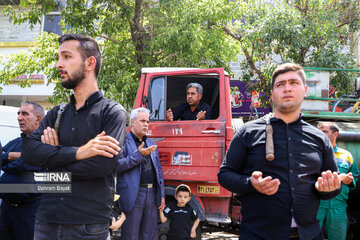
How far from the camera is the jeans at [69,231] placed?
2203 mm

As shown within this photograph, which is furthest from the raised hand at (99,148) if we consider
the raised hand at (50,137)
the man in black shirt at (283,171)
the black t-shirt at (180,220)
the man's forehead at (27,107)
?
the black t-shirt at (180,220)

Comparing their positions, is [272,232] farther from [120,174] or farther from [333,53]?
[333,53]

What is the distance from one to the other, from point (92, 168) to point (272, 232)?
1.13 m

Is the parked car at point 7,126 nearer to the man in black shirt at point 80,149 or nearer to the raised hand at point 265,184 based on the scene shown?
the man in black shirt at point 80,149

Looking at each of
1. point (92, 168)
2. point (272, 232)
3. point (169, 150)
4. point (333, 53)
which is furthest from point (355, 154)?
point (333, 53)

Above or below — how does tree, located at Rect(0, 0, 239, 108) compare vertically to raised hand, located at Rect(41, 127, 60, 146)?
above

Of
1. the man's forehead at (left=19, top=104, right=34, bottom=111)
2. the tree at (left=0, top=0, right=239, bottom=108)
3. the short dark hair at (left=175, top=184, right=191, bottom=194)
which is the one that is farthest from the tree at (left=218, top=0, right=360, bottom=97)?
the man's forehead at (left=19, top=104, right=34, bottom=111)

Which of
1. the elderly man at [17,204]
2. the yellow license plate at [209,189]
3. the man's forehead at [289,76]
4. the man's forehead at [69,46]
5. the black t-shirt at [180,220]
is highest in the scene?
the man's forehead at [69,46]

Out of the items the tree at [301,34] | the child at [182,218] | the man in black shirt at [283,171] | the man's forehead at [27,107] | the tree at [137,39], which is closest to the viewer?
the man in black shirt at [283,171]

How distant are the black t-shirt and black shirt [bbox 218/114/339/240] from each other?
114 inches

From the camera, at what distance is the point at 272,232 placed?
2.27 metres

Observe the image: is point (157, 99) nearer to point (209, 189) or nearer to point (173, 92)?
point (173, 92)

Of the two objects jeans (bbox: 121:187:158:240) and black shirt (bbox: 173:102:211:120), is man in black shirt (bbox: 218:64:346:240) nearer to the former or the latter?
jeans (bbox: 121:187:158:240)

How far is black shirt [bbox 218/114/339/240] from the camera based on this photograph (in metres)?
2.30
